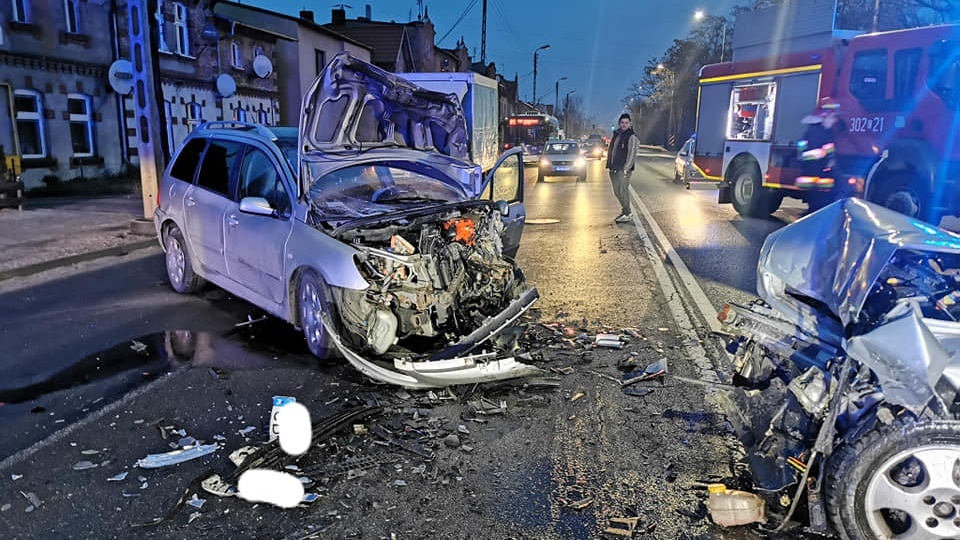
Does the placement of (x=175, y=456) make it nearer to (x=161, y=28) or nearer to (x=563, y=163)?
(x=161, y=28)

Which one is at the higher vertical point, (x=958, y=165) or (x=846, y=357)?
(x=958, y=165)

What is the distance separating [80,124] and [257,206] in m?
16.9

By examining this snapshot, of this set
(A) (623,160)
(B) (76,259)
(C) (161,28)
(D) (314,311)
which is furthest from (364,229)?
(C) (161,28)

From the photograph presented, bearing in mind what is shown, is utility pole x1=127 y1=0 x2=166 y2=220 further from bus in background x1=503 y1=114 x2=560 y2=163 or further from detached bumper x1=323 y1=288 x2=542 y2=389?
bus in background x1=503 y1=114 x2=560 y2=163

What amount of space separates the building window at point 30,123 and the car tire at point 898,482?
64.7 ft

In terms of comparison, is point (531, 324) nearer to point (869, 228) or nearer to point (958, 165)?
point (869, 228)

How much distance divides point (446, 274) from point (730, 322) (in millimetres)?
2145

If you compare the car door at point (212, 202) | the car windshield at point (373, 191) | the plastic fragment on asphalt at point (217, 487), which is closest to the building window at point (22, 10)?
the car door at point (212, 202)

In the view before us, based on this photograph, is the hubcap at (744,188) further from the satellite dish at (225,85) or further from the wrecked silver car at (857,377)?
the satellite dish at (225,85)

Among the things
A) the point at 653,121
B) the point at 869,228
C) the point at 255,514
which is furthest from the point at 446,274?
the point at 653,121

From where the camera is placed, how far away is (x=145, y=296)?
7.48 m

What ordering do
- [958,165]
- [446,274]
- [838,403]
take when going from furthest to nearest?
[958,165], [446,274], [838,403]

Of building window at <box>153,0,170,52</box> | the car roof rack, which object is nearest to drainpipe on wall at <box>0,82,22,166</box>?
building window at <box>153,0,170,52</box>

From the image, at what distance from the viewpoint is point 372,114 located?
6301 mm
